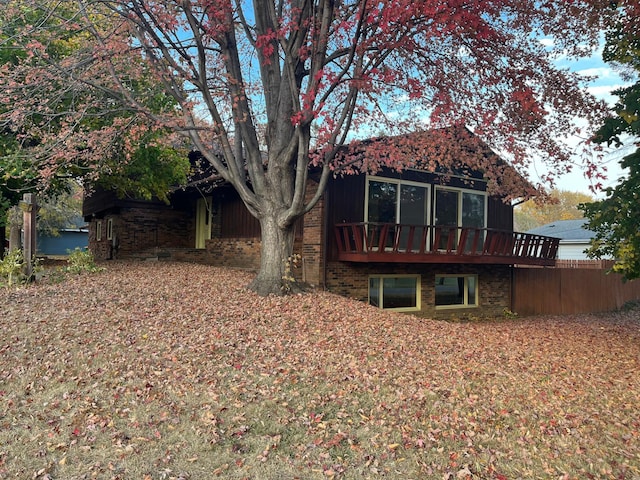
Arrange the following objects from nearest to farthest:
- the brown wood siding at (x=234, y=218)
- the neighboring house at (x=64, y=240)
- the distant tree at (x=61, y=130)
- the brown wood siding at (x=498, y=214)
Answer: the distant tree at (x=61, y=130) → the brown wood siding at (x=234, y=218) → the brown wood siding at (x=498, y=214) → the neighboring house at (x=64, y=240)

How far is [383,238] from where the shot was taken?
36.2 feet

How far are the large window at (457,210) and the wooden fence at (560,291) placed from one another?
2.65 m

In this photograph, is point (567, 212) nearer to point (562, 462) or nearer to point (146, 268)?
point (146, 268)

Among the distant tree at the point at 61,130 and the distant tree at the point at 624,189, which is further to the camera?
the distant tree at the point at 61,130

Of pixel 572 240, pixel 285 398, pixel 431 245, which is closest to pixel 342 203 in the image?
pixel 431 245

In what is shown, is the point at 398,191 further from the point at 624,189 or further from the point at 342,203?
the point at 624,189

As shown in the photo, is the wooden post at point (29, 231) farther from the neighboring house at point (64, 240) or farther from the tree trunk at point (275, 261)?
the neighboring house at point (64, 240)

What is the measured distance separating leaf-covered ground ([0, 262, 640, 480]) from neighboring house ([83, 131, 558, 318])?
169 inches

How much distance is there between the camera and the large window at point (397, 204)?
12477 mm

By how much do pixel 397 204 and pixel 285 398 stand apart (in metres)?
9.12

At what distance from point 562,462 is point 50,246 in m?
39.3

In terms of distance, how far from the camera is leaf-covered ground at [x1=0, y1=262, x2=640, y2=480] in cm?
362

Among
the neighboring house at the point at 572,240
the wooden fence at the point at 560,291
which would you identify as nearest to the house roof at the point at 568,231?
the neighboring house at the point at 572,240

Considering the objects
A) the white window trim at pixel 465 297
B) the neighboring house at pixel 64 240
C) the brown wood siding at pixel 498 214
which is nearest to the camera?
the white window trim at pixel 465 297
